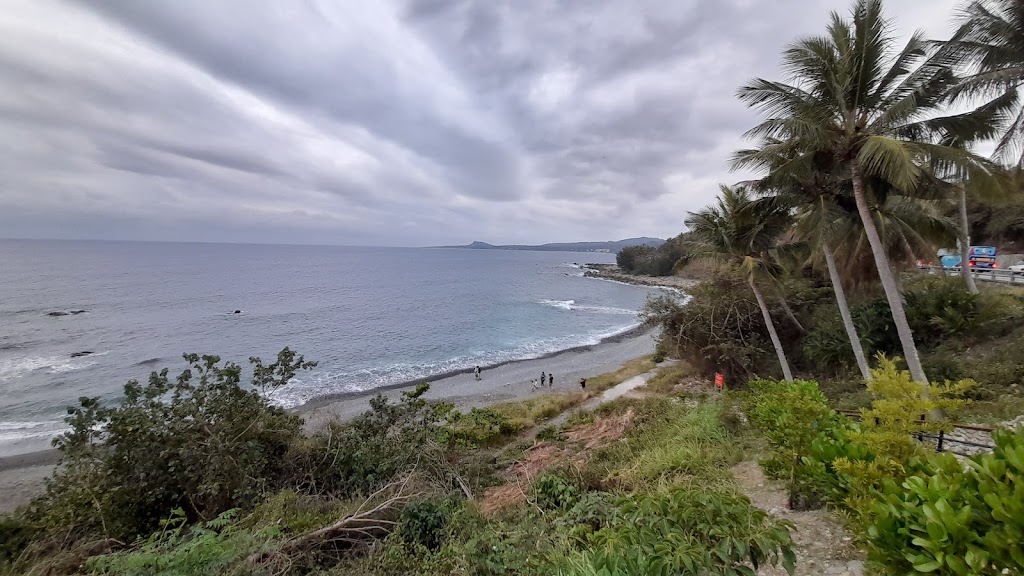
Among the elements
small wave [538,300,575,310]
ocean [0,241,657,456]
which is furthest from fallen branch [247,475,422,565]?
small wave [538,300,575,310]

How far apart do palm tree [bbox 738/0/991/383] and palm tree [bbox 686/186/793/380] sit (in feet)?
9.77

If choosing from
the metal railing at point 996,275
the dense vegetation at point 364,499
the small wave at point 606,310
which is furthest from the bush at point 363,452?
the small wave at point 606,310

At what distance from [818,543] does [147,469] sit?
400 inches

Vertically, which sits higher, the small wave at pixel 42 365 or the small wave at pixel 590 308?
the small wave at pixel 590 308

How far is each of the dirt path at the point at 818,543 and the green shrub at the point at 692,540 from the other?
0.38 metres

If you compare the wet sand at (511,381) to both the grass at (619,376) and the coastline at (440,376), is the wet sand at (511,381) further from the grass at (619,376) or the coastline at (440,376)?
Answer: the grass at (619,376)

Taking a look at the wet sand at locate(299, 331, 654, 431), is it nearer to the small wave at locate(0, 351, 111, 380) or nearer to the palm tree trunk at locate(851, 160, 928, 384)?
the palm tree trunk at locate(851, 160, 928, 384)

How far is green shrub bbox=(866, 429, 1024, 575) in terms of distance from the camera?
183 cm

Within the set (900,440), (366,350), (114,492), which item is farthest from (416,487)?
(366,350)

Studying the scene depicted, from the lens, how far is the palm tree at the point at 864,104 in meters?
8.02

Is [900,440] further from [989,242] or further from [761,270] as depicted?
[989,242]

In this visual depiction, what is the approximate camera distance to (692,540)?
2.73m

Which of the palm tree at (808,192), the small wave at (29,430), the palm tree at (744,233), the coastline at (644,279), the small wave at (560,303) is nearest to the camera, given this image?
the palm tree at (808,192)

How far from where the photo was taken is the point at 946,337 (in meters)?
11.4
